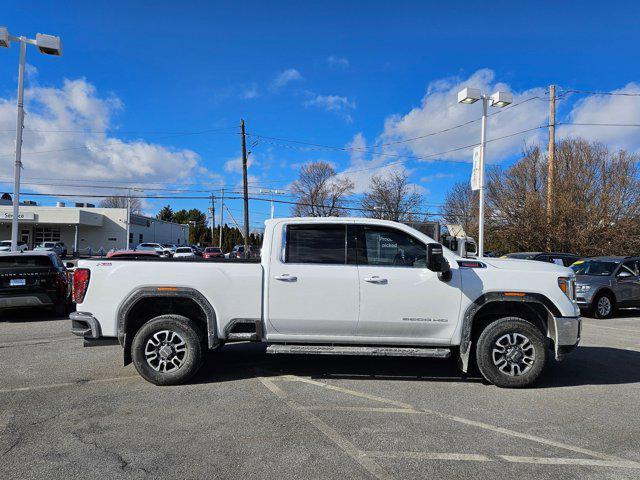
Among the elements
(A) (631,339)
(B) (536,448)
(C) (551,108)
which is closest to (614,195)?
(C) (551,108)

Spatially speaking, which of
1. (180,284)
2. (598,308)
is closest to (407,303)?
(180,284)

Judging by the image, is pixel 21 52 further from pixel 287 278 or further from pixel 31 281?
pixel 287 278

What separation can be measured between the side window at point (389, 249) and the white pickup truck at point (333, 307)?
1.1 inches

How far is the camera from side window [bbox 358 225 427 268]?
5.71 metres

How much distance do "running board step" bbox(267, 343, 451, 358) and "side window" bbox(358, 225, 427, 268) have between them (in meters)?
0.99

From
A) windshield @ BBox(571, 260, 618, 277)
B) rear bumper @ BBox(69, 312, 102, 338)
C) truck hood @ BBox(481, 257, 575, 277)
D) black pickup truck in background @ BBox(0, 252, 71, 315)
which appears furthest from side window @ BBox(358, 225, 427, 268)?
windshield @ BBox(571, 260, 618, 277)

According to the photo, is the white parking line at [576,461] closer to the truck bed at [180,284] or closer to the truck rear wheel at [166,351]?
the truck bed at [180,284]

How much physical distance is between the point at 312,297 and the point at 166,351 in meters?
1.84

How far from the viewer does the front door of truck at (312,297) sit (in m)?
5.57

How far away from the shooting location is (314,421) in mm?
4555

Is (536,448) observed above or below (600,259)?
below

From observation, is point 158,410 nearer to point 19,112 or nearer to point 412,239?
point 412,239

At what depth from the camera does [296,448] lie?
12.9ft

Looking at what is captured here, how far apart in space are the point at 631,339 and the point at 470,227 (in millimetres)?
29369
